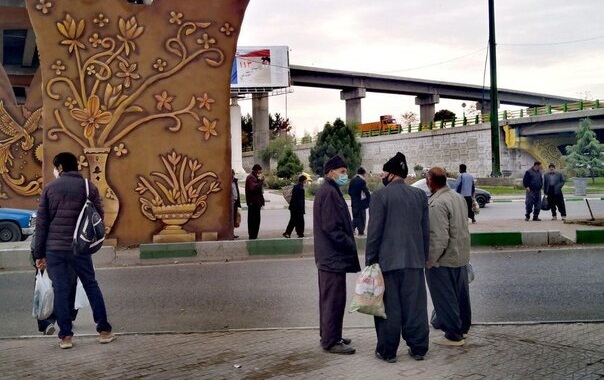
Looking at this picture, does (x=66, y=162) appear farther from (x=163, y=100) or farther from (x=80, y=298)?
(x=163, y=100)

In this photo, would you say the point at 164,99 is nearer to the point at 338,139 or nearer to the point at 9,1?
the point at 9,1

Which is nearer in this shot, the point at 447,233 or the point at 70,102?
the point at 447,233

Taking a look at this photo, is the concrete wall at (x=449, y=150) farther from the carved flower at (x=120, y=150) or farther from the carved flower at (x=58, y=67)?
the carved flower at (x=58, y=67)

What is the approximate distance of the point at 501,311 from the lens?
7.80 m

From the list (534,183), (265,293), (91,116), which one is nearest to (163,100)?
(91,116)

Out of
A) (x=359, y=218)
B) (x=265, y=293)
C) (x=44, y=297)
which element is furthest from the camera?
(x=359, y=218)

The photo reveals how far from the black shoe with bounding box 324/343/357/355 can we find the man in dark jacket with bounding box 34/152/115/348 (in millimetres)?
2388

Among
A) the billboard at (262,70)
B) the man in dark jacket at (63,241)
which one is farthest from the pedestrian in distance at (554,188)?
the billboard at (262,70)

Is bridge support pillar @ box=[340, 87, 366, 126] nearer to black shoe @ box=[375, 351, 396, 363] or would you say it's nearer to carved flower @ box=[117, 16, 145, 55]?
carved flower @ box=[117, 16, 145, 55]

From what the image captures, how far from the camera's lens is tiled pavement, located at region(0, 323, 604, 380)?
5.46 meters

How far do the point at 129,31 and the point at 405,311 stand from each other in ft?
31.3

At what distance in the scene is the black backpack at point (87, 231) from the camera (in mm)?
6281

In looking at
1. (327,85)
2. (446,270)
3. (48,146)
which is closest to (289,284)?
(446,270)

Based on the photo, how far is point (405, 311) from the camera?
5836 millimetres
